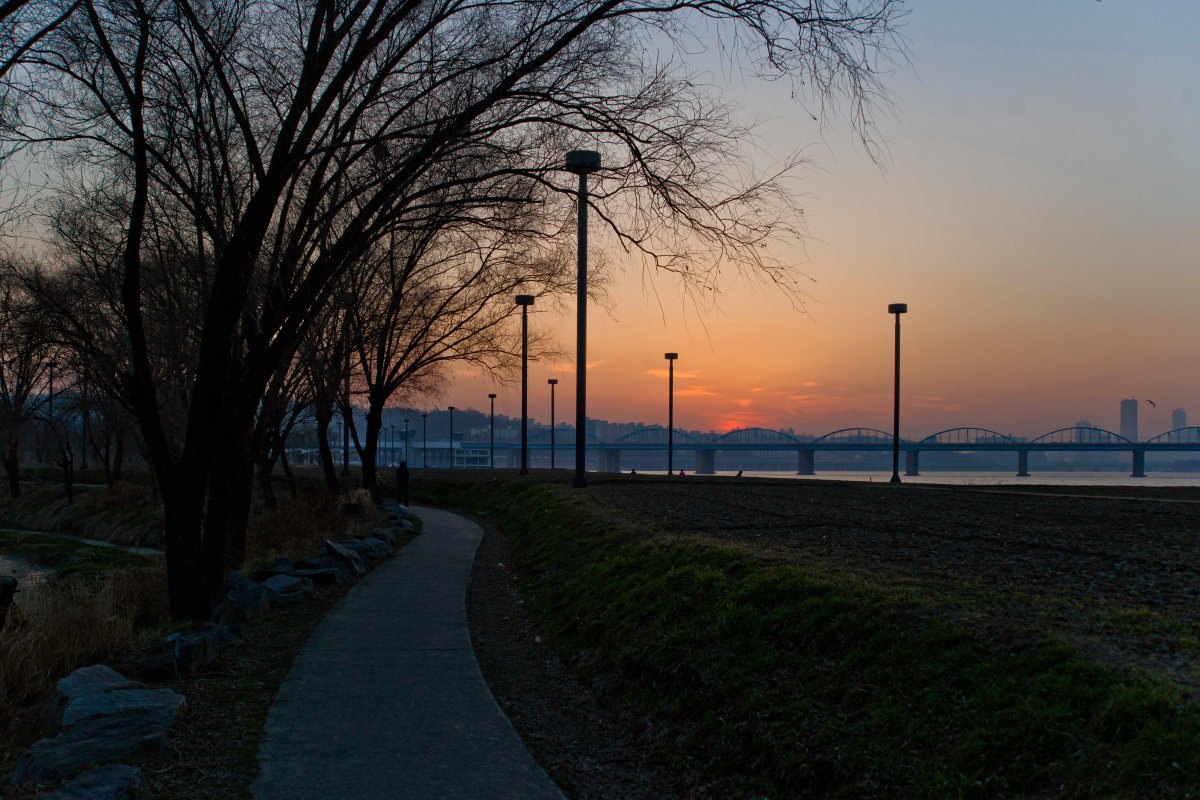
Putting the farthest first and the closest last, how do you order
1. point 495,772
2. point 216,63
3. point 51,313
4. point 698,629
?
point 51,313, point 216,63, point 698,629, point 495,772

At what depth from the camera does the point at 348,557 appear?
47.2 feet

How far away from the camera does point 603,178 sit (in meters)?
10.3

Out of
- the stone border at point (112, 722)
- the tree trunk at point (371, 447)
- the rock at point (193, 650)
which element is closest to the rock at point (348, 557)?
the stone border at point (112, 722)

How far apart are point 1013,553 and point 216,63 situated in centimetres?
1025

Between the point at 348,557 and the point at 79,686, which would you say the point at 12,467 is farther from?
the point at 79,686

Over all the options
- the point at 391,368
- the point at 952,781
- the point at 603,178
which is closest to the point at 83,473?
the point at 391,368

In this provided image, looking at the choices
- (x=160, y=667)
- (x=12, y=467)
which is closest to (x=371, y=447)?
(x=12, y=467)

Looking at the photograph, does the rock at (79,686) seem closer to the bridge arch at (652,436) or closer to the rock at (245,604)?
the rock at (245,604)

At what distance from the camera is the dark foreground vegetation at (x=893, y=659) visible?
14.5ft

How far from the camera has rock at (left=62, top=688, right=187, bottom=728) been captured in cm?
576

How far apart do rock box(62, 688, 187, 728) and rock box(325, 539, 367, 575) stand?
7.70m

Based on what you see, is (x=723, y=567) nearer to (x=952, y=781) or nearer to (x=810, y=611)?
(x=810, y=611)

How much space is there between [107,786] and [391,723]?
2111mm

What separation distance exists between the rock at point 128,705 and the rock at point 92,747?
0.08m
